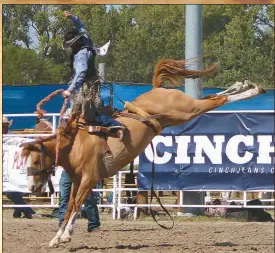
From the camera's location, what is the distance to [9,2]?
5.57 meters

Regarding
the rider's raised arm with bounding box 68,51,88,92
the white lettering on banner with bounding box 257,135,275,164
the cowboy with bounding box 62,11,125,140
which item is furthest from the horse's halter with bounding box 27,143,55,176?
the white lettering on banner with bounding box 257,135,275,164

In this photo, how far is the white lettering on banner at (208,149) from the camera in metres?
11.2

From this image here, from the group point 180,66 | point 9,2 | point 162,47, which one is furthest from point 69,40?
point 162,47

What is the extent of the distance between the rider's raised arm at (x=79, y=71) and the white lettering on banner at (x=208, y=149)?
371 cm

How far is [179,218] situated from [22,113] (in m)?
3.09

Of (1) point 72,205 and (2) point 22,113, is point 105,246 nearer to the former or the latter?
(1) point 72,205

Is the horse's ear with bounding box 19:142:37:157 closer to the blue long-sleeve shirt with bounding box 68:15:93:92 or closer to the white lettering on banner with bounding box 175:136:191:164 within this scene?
the blue long-sleeve shirt with bounding box 68:15:93:92

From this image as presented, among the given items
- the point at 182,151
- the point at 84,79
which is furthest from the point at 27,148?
the point at 182,151

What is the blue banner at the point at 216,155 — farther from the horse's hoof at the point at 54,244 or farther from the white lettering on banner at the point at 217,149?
the horse's hoof at the point at 54,244

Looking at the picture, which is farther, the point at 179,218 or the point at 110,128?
the point at 179,218

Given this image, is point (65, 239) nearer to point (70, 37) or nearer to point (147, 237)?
point (147, 237)

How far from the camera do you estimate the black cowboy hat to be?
7988 mm

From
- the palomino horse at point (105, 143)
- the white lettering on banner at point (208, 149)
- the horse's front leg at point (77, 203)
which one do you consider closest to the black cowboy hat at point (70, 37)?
the palomino horse at point (105, 143)

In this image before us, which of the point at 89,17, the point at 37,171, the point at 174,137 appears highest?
the point at 89,17
